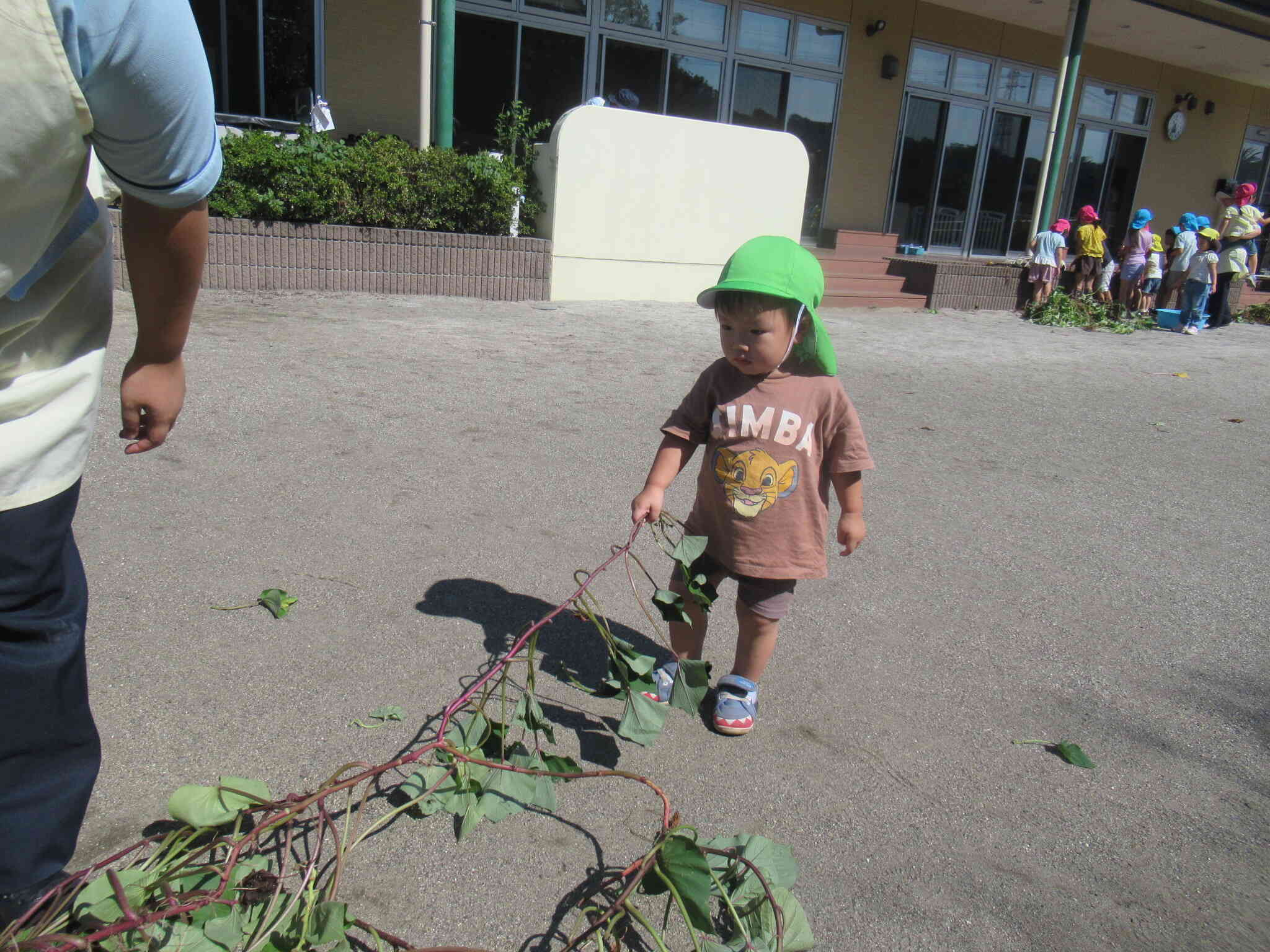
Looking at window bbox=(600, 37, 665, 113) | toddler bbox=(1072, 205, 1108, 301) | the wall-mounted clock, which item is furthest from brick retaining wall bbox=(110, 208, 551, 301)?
the wall-mounted clock

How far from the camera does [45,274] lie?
1.41 m

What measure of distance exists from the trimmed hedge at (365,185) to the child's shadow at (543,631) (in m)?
6.01

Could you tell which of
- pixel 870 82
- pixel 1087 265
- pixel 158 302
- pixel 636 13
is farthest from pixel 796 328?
→ pixel 870 82

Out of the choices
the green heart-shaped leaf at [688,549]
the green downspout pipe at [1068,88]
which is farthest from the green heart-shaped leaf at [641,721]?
the green downspout pipe at [1068,88]

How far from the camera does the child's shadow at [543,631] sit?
273 cm

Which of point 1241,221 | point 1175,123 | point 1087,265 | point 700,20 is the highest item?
point 700,20

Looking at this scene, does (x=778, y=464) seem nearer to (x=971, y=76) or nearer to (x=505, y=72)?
(x=505, y=72)

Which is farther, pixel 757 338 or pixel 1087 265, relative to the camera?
pixel 1087 265

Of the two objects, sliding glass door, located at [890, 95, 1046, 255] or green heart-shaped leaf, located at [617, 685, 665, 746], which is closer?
green heart-shaped leaf, located at [617, 685, 665, 746]

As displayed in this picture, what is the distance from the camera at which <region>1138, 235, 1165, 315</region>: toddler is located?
13438mm

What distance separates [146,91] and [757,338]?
149 centimetres

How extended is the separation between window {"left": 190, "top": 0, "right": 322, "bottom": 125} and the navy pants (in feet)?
34.5

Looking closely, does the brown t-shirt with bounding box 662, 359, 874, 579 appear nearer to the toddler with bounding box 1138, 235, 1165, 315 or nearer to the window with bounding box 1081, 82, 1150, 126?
the toddler with bounding box 1138, 235, 1165, 315

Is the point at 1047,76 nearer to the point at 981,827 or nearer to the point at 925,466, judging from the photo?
the point at 925,466
